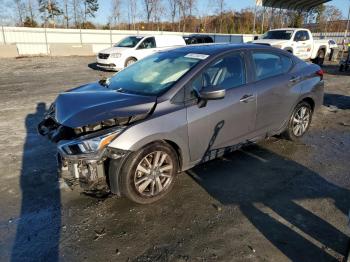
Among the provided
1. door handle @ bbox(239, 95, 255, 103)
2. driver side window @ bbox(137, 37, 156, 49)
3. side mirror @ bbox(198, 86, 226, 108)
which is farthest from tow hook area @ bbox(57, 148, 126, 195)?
driver side window @ bbox(137, 37, 156, 49)

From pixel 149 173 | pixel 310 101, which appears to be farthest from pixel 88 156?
pixel 310 101

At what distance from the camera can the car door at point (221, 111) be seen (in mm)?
3789

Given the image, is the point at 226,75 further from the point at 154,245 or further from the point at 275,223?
the point at 154,245

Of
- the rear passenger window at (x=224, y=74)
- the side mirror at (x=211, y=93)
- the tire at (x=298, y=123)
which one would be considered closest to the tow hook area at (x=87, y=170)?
the side mirror at (x=211, y=93)

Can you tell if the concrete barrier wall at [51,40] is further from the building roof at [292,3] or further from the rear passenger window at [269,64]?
the rear passenger window at [269,64]

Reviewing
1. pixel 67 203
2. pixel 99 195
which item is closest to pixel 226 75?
pixel 99 195

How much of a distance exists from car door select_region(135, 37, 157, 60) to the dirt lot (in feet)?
34.9

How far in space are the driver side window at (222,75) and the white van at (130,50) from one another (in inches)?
409

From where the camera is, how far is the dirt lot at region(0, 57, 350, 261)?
2.86 meters

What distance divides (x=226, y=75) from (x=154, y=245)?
2.37 m

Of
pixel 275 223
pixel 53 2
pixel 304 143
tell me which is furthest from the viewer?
pixel 53 2

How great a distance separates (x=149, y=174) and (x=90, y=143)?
77 centimetres

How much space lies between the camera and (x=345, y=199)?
12.2 feet

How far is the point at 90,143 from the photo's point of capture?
10.4ft
